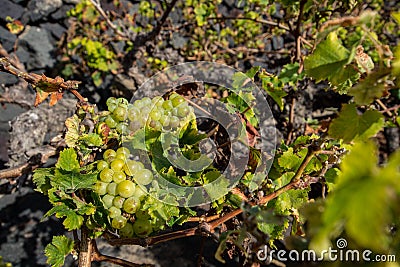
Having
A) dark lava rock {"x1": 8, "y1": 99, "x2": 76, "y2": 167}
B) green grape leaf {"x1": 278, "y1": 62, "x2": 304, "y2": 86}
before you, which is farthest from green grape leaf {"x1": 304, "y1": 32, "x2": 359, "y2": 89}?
dark lava rock {"x1": 8, "y1": 99, "x2": 76, "y2": 167}

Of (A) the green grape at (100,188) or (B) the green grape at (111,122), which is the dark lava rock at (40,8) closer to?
(B) the green grape at (111,122)

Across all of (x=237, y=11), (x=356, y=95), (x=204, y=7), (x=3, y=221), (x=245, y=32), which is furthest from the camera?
(x=237, y=11)

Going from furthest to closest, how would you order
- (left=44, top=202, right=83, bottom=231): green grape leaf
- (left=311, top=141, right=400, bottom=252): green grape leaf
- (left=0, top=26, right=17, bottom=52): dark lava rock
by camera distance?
(left=0, top=26, right=17, bottom=52): dark lava rock, (left=44, top=202, right=83, bottom=231): green grape leaf, (left=311, top=141, right=400, bottom=252): green grape leaf

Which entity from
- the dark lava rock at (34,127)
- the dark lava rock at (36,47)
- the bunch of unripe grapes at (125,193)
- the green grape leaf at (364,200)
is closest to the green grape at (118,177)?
the bunch of unripe grapes at (125,193)

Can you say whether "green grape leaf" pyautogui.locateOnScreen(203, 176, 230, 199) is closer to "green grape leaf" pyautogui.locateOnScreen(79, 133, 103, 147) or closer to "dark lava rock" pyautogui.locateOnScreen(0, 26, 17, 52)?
"green grape leaf" pyautogui.locateOnScreen(79, 133, 103, 147)

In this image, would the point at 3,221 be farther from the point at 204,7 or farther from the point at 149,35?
the point at 204,7

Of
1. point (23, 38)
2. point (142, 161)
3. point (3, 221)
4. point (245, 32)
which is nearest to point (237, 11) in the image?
point (245, 32)

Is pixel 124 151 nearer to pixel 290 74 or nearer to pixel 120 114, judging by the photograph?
pixel 120 114
